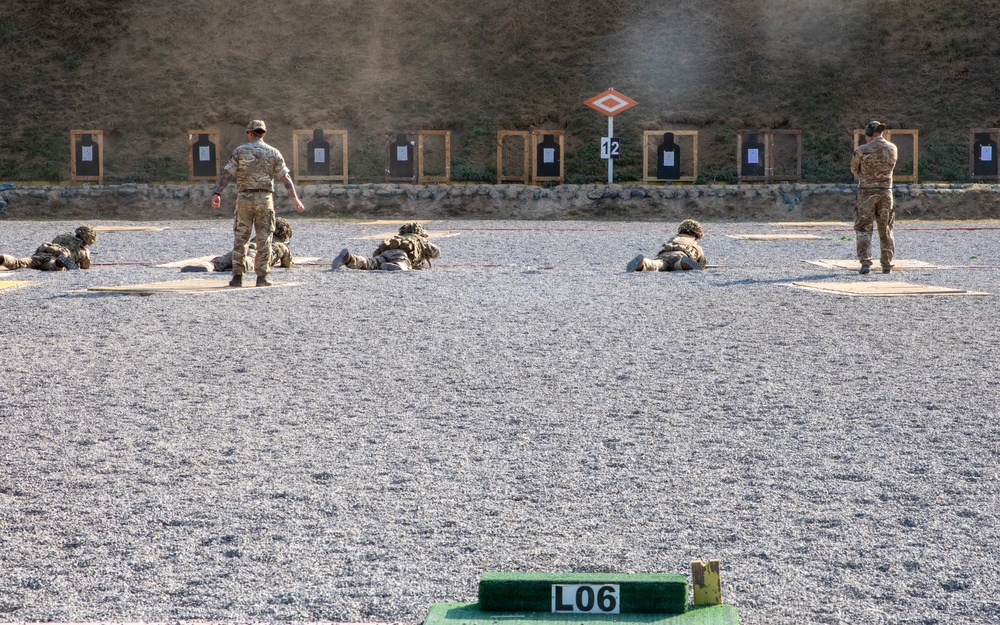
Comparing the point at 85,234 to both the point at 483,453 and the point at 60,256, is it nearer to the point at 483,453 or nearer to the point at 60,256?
the point at 60,256

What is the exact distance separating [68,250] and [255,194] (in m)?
3.01

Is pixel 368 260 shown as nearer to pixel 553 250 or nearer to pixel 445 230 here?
pixel 553 250

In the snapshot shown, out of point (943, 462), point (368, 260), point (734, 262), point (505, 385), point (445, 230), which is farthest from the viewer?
point (445, 230)

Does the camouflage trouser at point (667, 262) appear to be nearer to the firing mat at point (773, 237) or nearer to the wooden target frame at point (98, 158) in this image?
the firing mat at point (773, 237)

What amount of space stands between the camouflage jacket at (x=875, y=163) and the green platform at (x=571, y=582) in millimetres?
9654

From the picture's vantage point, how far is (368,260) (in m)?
12.4

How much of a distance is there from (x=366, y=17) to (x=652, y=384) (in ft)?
94.7

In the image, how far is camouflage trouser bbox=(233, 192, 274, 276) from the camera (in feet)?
33.7

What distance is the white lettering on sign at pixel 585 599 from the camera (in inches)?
100

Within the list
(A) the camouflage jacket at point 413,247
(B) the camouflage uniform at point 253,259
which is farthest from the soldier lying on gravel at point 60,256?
(A) the camouflage jacket at point 413,247

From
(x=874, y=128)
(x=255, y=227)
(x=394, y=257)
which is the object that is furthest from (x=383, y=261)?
(x=874, y=128)

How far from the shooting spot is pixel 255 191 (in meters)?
10.2


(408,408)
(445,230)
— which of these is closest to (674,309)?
(408,408)

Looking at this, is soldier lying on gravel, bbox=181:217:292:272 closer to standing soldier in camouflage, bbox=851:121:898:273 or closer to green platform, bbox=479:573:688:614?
standing soldier in camouflage, bbox=851:121:898:273
